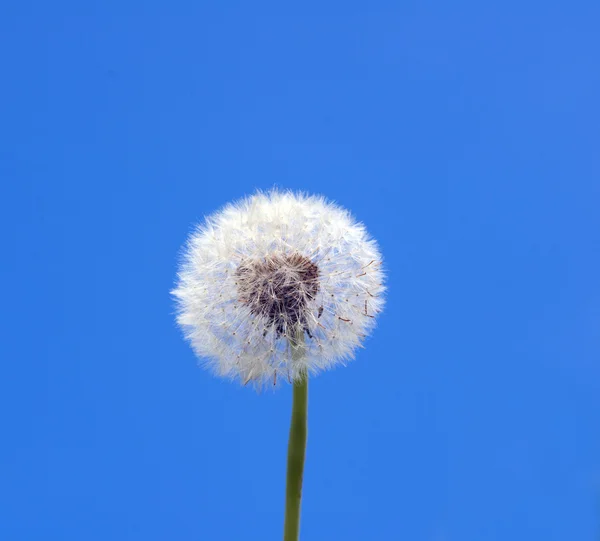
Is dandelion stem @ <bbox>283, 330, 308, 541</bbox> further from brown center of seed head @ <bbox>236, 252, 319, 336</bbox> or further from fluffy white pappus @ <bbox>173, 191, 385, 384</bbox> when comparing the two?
brown center of seed head @ <bbox>236, 252, 319, 336</bbox>

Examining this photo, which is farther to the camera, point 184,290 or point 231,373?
point 184,290

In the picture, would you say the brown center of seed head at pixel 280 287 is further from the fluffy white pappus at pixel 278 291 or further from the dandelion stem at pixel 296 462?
the dandelion stem at pixel 296 462

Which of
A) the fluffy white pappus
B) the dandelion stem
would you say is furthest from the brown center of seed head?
the dandelion stem

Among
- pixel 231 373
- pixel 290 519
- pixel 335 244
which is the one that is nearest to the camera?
pixel 290 519

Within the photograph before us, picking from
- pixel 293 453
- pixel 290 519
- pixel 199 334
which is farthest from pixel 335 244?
pixel 290 519

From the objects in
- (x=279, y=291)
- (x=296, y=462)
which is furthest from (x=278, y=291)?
(x=296, y=462)

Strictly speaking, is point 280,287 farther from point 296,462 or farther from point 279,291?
point 296,462

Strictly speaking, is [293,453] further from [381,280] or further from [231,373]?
[381,280]
